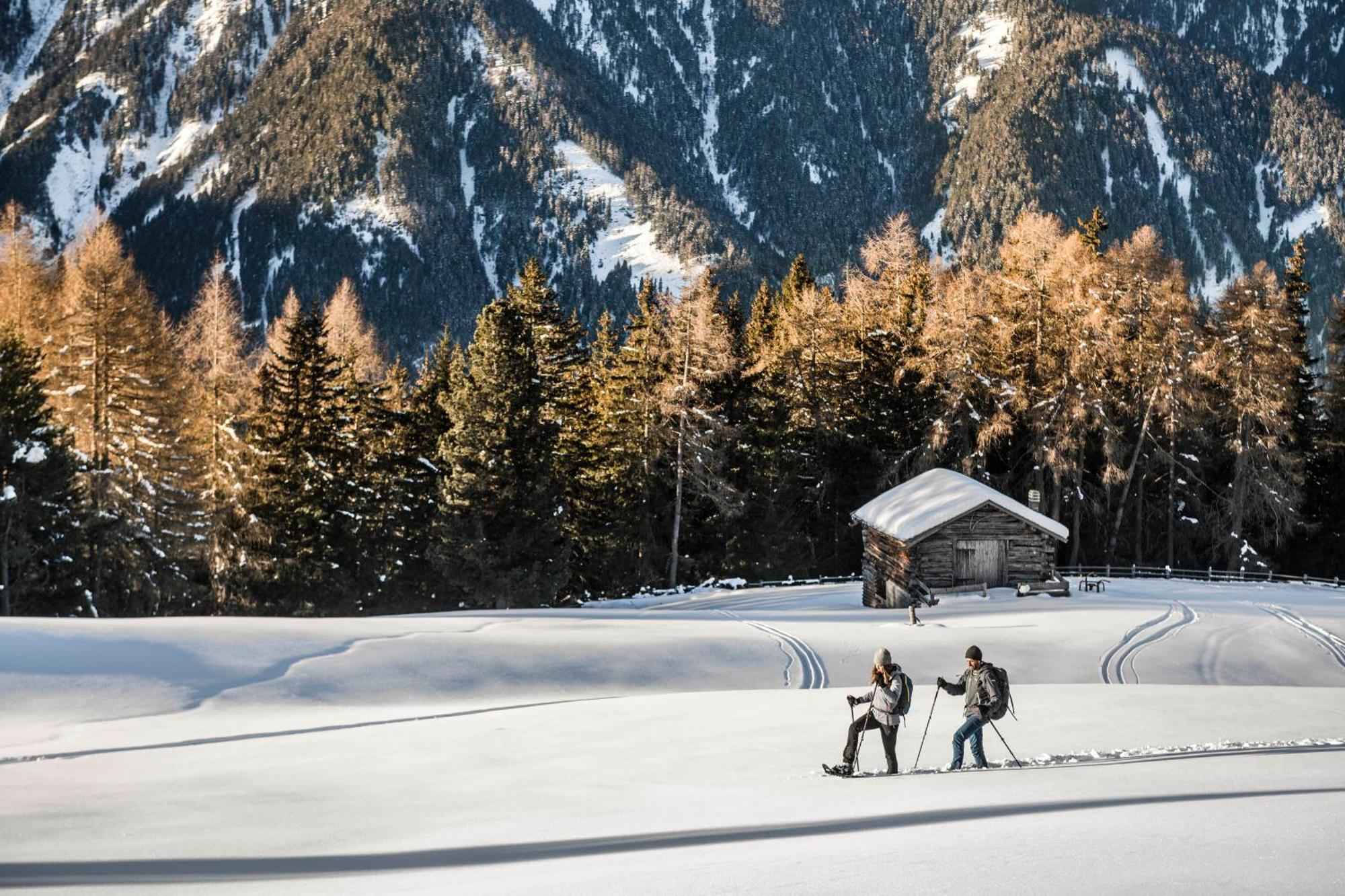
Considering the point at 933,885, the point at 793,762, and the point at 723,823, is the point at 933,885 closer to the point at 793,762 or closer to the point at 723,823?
the point at 723,823

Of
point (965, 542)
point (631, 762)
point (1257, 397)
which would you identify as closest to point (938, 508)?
point (965, 542)

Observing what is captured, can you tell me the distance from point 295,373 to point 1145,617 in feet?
97.5

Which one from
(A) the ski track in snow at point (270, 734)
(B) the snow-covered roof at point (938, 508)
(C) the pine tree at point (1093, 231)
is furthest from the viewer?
(C) the pine tree at point (1093, 231)

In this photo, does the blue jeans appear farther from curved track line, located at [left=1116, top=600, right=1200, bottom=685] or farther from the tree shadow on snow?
curved track line, located at [left=1116, top=600, right=1200, bottom=685]

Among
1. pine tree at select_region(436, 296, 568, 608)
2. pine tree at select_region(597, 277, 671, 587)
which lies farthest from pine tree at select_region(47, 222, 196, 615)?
pine tree at select_region(597, 277, 671, 587)

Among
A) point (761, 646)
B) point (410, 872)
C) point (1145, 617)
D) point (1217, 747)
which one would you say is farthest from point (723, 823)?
point (1145, 617)

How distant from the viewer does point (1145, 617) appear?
99.8 ft

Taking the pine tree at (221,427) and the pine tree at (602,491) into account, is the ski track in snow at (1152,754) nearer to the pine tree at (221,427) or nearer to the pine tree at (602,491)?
the pine tree at (602,491)

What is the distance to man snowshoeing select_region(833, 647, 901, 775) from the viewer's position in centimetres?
1282

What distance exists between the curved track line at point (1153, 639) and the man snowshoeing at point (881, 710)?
12.2 m

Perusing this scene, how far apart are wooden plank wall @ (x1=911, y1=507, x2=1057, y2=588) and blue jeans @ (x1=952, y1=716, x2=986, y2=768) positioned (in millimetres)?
22010

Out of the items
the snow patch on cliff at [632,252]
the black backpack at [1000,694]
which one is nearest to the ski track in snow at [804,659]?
the black backpack at [1000,694]

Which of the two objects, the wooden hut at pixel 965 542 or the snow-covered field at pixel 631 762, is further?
the wooden hut at pixel 965 542

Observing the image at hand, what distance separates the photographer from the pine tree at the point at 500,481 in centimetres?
3859
